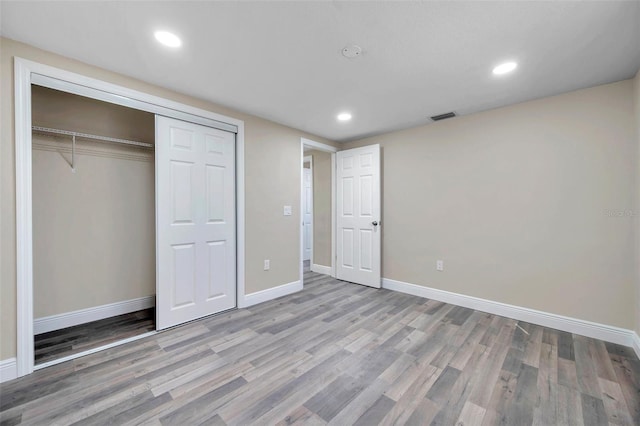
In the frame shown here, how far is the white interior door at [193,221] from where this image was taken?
254 cm

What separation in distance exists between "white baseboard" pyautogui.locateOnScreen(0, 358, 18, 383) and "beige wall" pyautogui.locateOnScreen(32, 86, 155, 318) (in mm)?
845

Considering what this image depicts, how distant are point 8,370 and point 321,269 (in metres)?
3.69

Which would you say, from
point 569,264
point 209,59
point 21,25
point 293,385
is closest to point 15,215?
point 21,25

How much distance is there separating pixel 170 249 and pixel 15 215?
1060mm

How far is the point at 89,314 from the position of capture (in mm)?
2711

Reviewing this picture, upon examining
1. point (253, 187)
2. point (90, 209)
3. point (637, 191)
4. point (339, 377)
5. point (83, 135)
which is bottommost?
point (339, 377)

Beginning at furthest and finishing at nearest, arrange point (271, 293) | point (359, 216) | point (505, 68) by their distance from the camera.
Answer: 1. point (359, 216)
2. point (271, 293)
3. point (505, 68)

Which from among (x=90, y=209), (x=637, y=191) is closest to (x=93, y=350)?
(x=90, y=209)

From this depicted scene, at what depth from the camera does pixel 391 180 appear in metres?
3.89

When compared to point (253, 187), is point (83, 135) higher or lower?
higher

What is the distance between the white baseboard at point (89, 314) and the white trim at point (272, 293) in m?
1.18

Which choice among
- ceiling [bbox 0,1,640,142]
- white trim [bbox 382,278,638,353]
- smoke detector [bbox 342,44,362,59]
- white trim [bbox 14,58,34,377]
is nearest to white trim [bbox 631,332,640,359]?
white trim [bbox 382,278,638,353]

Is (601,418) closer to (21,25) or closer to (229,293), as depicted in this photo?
(229,293)

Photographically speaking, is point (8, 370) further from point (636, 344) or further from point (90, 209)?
point (636, 344)
